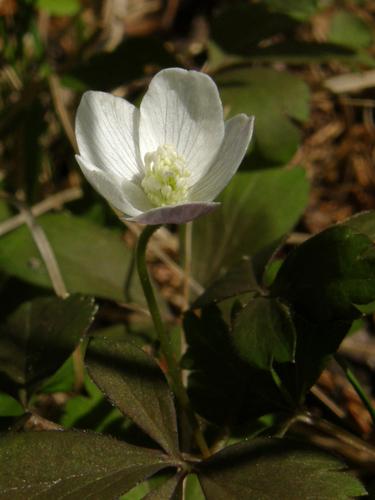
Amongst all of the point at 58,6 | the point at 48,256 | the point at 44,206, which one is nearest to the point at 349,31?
the point at 58,6

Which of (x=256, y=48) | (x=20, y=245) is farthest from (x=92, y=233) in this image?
(x=256, y=48)

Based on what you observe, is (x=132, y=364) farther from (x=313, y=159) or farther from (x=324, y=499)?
(x=313, y=159)

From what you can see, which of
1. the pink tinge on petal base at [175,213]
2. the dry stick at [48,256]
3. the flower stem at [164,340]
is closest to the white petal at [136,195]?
the flower stem at [164,340]

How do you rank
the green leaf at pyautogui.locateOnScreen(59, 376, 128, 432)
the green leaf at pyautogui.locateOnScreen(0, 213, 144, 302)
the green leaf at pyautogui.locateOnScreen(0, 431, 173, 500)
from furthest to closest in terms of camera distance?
the green leaf at pyautogui.locateOnScreen(0, 213, 144, 302) → the green leaf at pyautogui.locateOnScreen(59, 376, 128, 432) → the green leaf at pyautogui.locateOnScreen(0, 431, 173, 500)

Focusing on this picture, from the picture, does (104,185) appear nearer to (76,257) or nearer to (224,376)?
(224,376)

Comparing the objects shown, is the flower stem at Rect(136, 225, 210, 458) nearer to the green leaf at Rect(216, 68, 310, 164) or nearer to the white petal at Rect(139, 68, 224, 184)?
the white petal at Rect(139, 68, 224, 184)

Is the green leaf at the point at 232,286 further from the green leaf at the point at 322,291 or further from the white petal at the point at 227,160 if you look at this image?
the white petal at the point at 227,160

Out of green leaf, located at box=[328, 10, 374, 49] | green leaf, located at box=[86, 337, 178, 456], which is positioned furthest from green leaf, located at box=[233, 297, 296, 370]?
green leaf, located at box=[328, 10, 374, 49]
